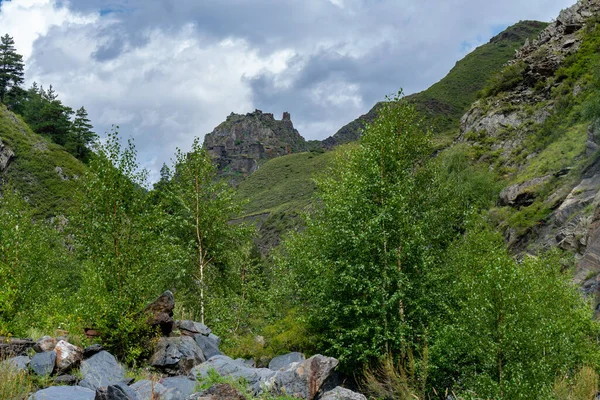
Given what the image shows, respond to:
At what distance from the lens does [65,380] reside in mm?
12875

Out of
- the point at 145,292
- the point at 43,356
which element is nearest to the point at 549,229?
the point at 145,292

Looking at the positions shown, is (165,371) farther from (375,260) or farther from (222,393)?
(375,260)

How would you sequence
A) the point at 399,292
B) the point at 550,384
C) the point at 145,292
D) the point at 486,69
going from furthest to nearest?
the point at 486,69, the point at 399,292, the point at 145,292, the point at 550,384

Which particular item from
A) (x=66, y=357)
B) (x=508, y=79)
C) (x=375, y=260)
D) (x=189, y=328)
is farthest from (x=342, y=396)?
(x=508, y=79)

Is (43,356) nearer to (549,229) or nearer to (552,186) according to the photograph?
A: (549,229)

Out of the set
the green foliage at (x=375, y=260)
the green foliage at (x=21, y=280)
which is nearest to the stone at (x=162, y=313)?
the green foliage at (x=21, y=280)

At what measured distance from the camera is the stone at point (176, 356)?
1664cm

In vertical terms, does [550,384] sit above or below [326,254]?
below

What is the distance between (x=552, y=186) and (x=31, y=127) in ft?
312

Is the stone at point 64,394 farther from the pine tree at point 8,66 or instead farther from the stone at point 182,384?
the pine tree at point 8,66

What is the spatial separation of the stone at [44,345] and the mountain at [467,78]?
114835mm

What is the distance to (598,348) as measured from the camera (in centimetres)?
1923

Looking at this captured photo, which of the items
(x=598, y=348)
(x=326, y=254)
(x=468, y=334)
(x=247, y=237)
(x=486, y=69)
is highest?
(x=486, y=69)

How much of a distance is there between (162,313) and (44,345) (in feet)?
14.7
